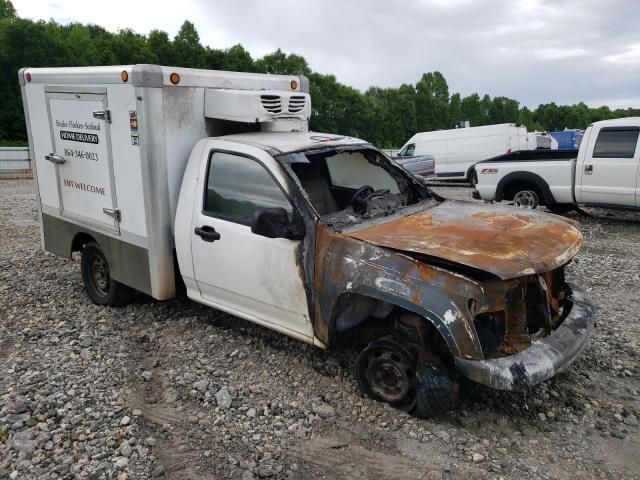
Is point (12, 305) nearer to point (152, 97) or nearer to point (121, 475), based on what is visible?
point (152, 97)

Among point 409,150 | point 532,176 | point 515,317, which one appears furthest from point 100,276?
point 409,150

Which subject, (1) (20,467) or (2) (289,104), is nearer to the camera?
(1) (20,467)

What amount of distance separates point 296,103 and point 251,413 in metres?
3.05

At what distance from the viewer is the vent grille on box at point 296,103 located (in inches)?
215

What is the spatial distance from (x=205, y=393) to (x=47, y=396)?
3.78 ft

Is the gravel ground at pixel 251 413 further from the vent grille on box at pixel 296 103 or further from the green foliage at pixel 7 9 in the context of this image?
the green foliage at pixel 7 9

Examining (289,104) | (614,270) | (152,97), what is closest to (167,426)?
(152,97)

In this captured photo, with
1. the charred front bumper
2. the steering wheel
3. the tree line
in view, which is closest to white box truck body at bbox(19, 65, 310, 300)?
the steering wheel

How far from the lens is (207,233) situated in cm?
465

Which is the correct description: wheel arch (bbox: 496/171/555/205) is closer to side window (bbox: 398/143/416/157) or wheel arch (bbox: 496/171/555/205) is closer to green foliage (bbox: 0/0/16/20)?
side window (bbox: 398/143/416/157)

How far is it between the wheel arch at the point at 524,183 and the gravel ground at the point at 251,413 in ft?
18.3

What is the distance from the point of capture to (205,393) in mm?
4207

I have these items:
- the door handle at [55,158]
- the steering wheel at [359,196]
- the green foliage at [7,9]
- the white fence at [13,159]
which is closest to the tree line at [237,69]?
the green foliage at [7,9]

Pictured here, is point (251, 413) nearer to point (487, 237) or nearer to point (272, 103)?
point (487, 237)
